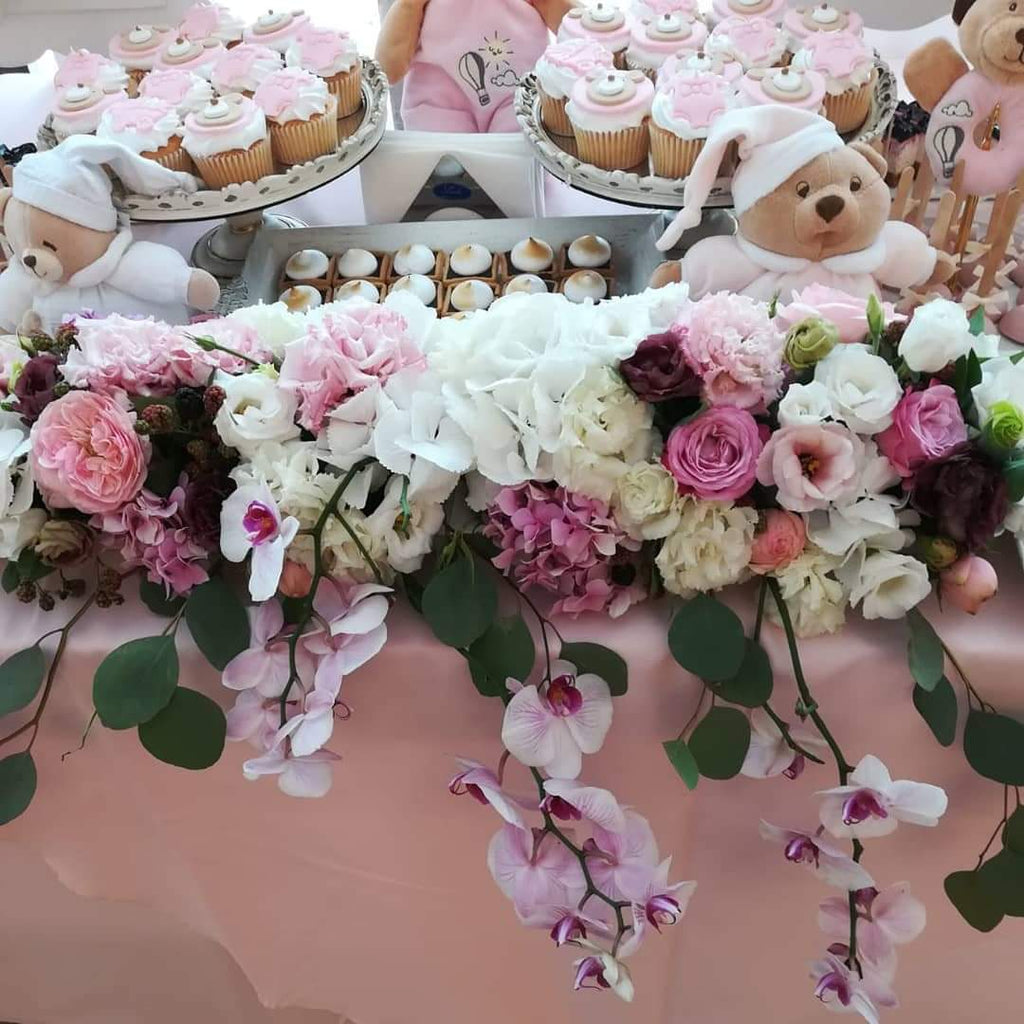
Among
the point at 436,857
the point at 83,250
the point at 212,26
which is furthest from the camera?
the point at 212,26

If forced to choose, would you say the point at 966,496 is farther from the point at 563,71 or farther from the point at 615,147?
the point at 563,71

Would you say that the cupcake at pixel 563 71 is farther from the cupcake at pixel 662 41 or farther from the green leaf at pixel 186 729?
the green leaf at pixel 186 729

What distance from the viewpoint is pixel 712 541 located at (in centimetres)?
60

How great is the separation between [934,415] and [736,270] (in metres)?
0.41

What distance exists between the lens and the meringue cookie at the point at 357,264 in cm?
114

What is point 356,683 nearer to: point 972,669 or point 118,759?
point 118,759

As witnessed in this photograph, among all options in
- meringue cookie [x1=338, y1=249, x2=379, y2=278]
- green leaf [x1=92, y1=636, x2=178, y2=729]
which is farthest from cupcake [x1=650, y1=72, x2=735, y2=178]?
green leaf [x1=92, y1=636, x2=178, y2=729]

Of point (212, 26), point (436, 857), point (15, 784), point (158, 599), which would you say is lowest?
point (436, 857)

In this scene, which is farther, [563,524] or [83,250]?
[83,250]

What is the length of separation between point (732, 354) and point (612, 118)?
0.62 m

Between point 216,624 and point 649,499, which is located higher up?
point 649,499

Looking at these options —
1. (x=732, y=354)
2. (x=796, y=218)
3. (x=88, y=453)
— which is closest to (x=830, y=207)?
(x=796, y=218)

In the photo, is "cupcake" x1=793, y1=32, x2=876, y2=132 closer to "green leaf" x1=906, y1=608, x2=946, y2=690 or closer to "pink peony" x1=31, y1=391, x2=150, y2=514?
"green leaf" x1=906, y1=608, x2=946, y2=690

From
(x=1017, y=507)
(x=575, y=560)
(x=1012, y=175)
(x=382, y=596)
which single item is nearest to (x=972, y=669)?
(x=1017, y=507)
